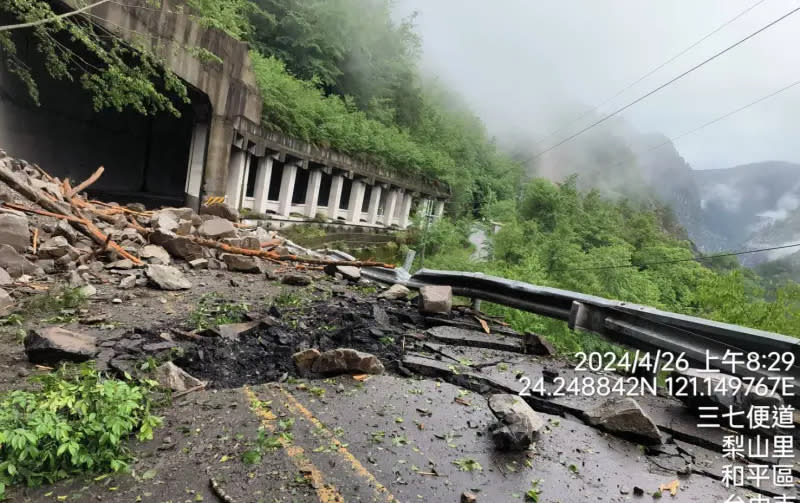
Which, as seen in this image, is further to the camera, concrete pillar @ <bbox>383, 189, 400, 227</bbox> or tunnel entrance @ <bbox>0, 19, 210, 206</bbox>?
concrete pillar @ <bbox>383, 189, 400, 227</bbox>

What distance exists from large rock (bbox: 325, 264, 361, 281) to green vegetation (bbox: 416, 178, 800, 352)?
4642mm

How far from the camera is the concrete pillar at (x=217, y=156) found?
13875 mm

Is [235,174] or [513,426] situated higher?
[235,174]

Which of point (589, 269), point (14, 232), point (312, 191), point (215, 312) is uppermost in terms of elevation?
point (312, 191)

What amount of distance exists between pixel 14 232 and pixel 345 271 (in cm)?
474

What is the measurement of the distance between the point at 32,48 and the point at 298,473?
613 inches

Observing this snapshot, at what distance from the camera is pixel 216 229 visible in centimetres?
910

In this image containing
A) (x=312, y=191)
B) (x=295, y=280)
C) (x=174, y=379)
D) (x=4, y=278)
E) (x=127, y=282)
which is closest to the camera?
(x=174, y=379)

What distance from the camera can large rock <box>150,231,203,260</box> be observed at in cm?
786

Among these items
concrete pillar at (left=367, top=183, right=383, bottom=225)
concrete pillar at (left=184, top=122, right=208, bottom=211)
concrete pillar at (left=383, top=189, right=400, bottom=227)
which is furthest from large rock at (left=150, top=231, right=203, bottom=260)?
concrete pillar at (left=383, top=189, right=400, bottom=227)

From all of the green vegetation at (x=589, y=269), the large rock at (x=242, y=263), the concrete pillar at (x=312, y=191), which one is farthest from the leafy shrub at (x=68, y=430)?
the concrete pillar at (x=312, y=191)

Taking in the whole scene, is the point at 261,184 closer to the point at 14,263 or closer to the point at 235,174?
the point at 235,174

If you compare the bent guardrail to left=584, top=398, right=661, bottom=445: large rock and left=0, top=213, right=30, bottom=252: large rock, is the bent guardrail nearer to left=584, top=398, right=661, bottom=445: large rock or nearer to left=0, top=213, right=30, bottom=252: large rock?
left=584, top=398, right=661, bottom=445: large rock

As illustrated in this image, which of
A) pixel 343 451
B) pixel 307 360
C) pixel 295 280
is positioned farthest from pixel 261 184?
pixel 343 451
